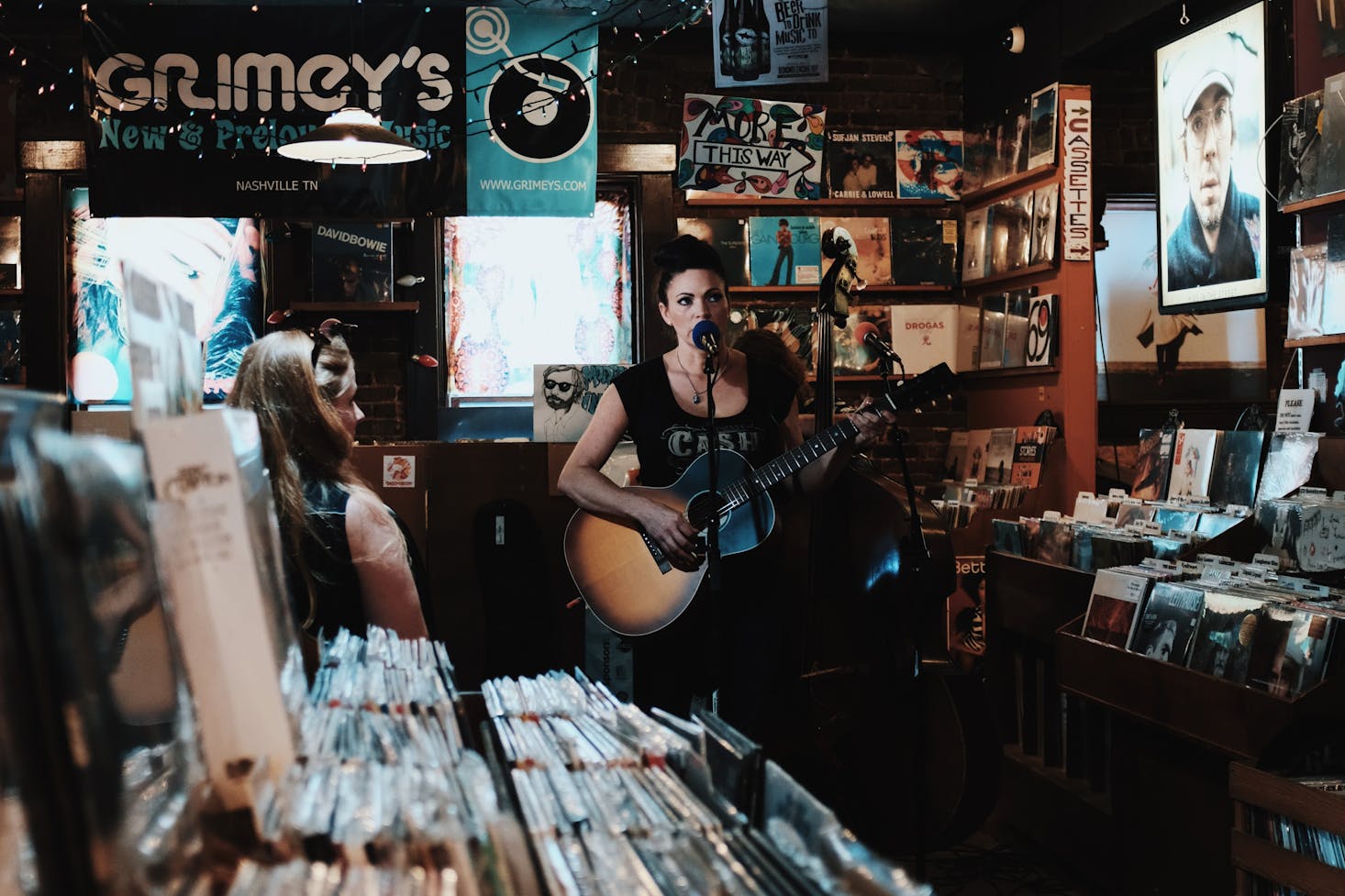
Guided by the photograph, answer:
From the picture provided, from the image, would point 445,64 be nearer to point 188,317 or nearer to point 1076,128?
point 1076,128

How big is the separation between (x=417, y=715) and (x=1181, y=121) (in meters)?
4.05

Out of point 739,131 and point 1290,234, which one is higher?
point 739,131

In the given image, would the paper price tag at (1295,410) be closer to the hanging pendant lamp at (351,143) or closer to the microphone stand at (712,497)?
the microphone stand at (712,497)

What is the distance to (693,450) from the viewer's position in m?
3.15

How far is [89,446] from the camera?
2.03ft

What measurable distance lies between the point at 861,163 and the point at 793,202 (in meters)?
0.43

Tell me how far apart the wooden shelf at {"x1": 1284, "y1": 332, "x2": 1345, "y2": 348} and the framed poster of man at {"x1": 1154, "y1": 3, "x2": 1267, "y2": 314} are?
477 millimetres

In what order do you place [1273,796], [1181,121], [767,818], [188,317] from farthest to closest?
1. [1181,121]
2. [1273,796]
3. [188,317]
4. [767,818]

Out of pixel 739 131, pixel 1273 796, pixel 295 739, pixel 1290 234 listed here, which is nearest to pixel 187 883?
pixel 295 739

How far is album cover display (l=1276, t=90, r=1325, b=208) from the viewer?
324 centimetres

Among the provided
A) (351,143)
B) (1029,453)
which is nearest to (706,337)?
(351,143)

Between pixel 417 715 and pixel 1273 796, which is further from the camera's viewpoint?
pixel 1273 796

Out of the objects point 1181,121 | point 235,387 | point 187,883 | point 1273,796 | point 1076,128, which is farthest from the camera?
point 1076,128

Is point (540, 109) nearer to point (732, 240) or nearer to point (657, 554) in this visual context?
point (732, 240)
